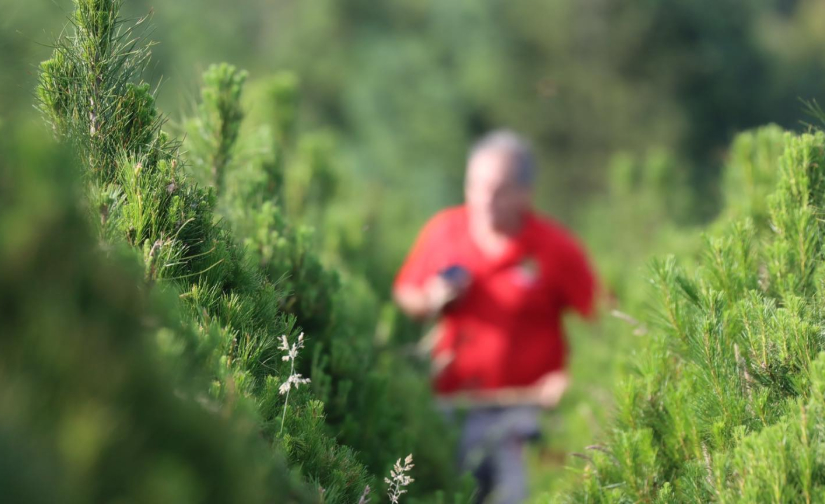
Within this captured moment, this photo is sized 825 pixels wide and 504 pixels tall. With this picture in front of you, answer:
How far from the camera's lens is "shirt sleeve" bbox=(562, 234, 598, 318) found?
155 inches

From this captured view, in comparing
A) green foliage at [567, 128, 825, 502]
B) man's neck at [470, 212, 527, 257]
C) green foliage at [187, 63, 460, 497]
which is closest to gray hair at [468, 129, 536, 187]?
man's neck at [470, 212, 527, 257]

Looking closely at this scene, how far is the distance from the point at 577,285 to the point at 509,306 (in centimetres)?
37

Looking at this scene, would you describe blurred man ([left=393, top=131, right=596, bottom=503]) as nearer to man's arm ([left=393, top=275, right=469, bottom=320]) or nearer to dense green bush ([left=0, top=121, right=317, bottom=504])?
man's arm ([left=393, top=275, right=469, bottom=320])

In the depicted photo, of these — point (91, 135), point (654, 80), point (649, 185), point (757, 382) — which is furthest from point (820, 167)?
point (654, 80)

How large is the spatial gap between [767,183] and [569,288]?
1.20 m

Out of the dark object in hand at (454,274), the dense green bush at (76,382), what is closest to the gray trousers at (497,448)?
the dark object in hand at (454,274)

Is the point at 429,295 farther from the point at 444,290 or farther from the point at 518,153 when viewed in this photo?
the point at 518,153

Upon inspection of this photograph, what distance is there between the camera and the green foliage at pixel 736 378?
1.33 m

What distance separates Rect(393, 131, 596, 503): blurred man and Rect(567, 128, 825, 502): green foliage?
6.07 feet

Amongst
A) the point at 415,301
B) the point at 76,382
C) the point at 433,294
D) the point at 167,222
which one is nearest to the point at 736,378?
the point at 167,222

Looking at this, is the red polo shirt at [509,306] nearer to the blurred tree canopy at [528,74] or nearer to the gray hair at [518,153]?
the gray hair at [518,153]

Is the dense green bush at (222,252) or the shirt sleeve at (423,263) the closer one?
the dense green bush at (222,252)

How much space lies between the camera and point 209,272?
158cm

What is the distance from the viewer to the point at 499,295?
12.7 feet
